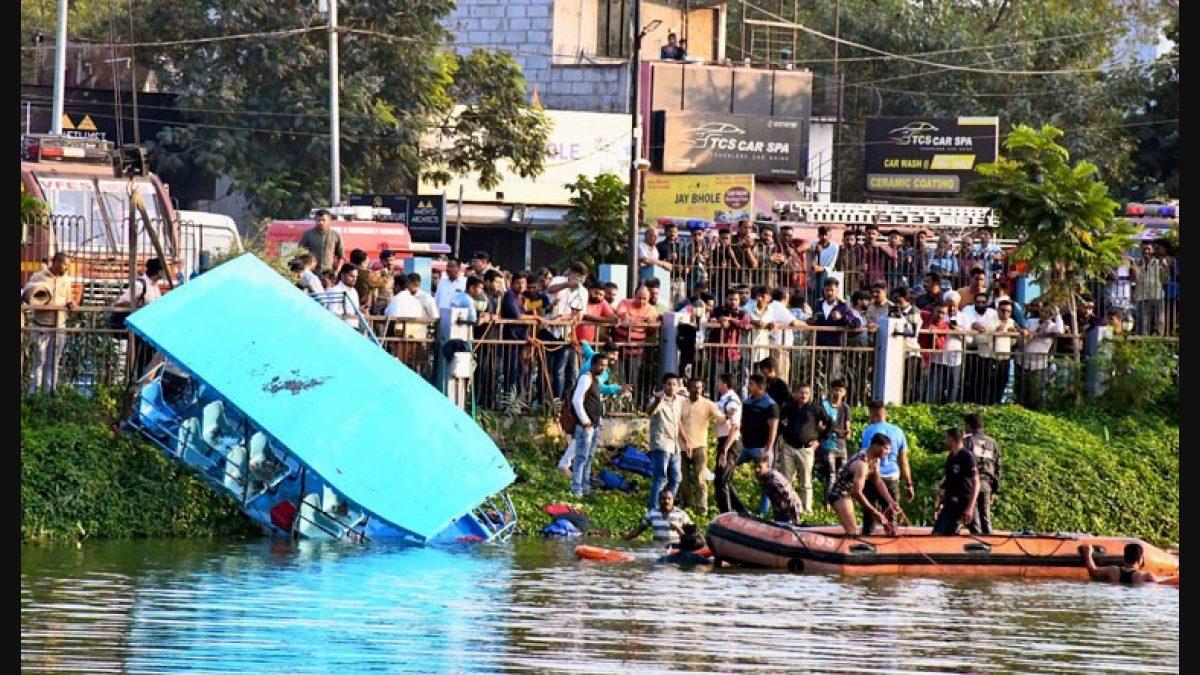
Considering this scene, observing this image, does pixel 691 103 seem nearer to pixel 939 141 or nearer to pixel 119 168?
pixel 939 141

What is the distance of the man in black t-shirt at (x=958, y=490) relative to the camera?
24.0 meters

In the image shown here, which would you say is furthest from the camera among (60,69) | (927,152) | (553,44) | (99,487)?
(553,44)

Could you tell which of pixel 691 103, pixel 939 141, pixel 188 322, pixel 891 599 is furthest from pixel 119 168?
pixel 939 141

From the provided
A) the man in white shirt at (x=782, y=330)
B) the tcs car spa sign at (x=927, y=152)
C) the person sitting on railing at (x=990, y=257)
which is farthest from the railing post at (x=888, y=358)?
the tcs car spa sign at (x=927, y=152)

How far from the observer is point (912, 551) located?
23266 mm

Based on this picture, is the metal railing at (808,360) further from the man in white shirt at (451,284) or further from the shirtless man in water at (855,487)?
the shirtless man in water at (855,487)

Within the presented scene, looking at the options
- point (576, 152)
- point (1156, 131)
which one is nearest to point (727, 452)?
point (576, 152)

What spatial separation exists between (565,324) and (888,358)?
15.7ft

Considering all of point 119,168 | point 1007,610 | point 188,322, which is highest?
point 119,168

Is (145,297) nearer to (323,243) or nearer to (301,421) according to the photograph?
(323,243)

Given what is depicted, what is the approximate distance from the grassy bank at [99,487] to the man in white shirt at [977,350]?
11.3 metres

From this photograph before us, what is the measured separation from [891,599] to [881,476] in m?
5.01

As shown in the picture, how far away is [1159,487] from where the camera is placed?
2977cm

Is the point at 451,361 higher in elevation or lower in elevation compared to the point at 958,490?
higher
